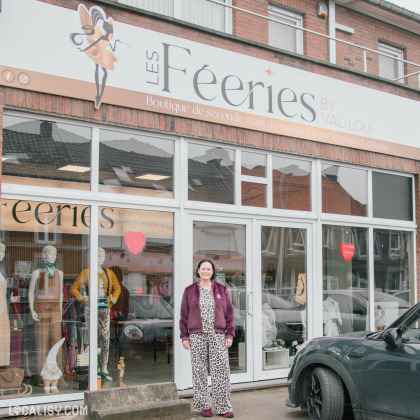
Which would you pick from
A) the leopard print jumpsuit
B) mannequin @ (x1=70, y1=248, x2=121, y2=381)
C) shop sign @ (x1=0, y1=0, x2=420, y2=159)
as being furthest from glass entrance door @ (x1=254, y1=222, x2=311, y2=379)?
mannequin @ (x1=70, y1=248, x2=121, y2=381)

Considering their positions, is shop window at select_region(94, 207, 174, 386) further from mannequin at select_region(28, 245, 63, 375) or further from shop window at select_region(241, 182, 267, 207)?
shop window at select_region(241, 182, 267, 207)

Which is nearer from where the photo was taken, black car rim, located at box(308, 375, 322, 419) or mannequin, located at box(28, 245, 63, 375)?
black car rim, located at box(308, 375, 322, 419)

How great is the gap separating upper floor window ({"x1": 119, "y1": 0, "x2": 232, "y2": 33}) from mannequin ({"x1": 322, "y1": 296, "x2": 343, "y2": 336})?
4682mm

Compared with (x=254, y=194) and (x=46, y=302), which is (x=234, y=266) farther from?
(x=46, y=302)

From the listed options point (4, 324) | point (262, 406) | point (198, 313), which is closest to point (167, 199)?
point (198, 313)

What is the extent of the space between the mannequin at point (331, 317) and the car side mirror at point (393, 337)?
13.3 ft

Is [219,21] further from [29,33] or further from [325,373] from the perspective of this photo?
[325,373]

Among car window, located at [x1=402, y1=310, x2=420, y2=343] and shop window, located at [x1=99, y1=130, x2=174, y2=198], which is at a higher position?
shop window, located at [x1=99, y1=130, x2=174, y2=198]

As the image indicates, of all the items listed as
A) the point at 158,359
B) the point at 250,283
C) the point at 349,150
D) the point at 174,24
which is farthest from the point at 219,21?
the point at 158,359

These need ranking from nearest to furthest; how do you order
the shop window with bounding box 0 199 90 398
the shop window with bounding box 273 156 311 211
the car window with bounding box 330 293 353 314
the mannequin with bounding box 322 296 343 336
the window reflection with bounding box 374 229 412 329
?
the shop window with bounding box 0 199 90 398, the shop window with bounding box 273 156 311 211, the mannequin with bounding box 322 296 343 336, the car window with bounding box 330 293 353 314, the window reflection with bounding box 374 229 412 329

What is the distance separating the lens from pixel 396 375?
5465 millimetres

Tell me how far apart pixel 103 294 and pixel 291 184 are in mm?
3600

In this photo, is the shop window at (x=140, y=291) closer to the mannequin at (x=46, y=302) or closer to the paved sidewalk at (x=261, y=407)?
the mannequin at (x=46, y=302)

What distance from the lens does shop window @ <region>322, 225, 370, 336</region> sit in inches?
384
